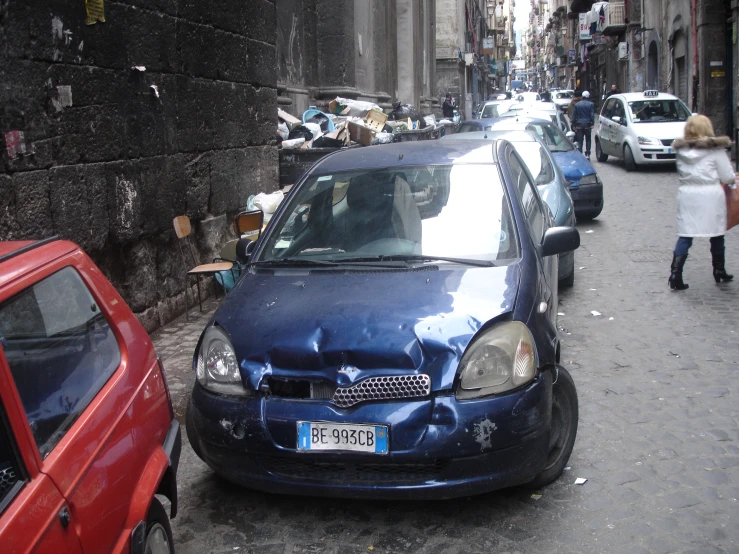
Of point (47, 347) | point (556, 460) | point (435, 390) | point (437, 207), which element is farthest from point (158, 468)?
point (437, 207)

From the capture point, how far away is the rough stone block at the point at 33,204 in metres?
5.42

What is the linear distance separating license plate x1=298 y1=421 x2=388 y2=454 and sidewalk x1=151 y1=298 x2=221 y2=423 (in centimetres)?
201

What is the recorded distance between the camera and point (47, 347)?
248cm

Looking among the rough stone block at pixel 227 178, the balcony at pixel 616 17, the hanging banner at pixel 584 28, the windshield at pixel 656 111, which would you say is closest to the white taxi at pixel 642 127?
the windshield at pixel 656 111

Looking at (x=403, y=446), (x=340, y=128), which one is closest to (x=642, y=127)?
(x=340, y=128)

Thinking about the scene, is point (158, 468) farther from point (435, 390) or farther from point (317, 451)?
point (435, 390)

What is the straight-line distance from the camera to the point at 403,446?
3447 millimetres

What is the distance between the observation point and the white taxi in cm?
1838

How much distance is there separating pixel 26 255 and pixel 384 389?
1565 mm

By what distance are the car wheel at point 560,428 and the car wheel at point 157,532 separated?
5.98 ft

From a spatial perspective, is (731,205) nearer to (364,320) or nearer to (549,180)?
(549,180)

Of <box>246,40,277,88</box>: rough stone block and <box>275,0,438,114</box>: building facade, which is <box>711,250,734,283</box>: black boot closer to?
<box>246,40,277,88</box>: rough stone block

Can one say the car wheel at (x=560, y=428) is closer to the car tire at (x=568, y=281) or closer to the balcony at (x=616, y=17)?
the car tire at (x=568, y=281)

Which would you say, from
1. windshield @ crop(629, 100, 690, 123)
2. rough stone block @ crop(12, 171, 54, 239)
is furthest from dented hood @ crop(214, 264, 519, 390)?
windshield @ crop(629, 100, 690, 123)
